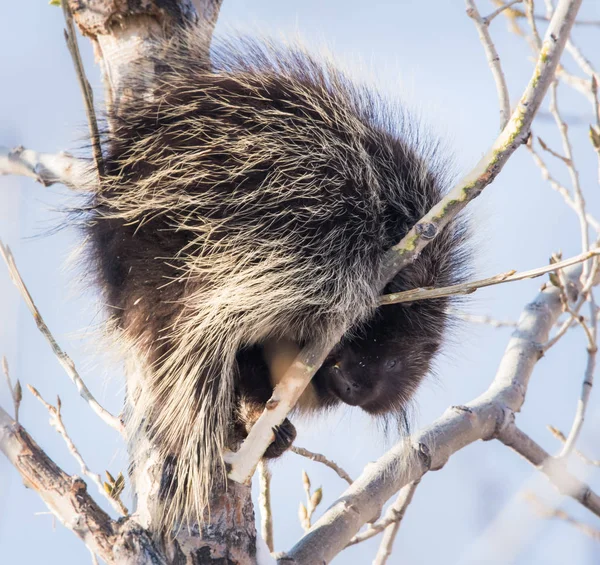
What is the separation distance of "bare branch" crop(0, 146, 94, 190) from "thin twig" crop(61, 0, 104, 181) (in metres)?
0.12

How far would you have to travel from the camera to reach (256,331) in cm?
212

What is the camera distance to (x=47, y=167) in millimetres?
2258

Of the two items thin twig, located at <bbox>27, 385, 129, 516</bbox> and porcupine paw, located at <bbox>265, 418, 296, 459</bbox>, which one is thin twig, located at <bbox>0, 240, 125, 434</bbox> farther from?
porcupine paw, located at <bbox>265, 418, 296, 459</bbox>

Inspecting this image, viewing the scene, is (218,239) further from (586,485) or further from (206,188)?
(586,485)

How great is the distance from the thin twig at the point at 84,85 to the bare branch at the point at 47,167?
116 millimetres

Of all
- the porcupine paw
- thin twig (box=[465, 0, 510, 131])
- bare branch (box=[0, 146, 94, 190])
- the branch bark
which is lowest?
the porcupine paw

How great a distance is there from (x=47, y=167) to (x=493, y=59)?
4.35 feet

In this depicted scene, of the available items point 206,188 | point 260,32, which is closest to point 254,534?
point 206,188

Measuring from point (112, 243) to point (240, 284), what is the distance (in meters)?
0.36

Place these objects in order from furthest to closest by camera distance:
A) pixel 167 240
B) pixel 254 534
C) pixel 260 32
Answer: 1. pixel 260 32
2. pixel 167 240
3. pixel 254 534

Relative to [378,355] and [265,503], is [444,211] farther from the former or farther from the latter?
[265,503]

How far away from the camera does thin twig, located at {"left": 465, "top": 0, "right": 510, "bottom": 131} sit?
180cm

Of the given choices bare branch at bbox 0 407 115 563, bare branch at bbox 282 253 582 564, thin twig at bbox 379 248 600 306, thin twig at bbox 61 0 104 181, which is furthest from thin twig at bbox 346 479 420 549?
thin twig at bbox 61 0 104 181

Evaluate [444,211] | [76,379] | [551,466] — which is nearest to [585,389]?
[551,466]
